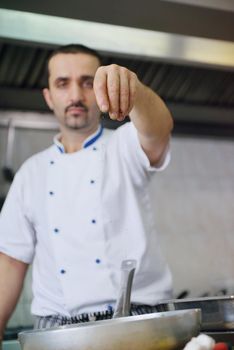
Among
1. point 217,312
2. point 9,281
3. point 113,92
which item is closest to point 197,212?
point 9,281

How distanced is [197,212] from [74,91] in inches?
50.5

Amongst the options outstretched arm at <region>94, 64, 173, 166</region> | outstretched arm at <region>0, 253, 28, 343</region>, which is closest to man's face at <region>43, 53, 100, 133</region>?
outstretched arm at <region>94, 64, 173, 166</region>

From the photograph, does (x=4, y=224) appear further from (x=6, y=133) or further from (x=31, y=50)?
(x=6, y=133)

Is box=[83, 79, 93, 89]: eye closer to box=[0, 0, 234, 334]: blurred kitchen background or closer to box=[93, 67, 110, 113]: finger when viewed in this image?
box=[0, 0, 234, 334]: blurred kitchen background

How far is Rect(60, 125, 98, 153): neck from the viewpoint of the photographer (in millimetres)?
1266

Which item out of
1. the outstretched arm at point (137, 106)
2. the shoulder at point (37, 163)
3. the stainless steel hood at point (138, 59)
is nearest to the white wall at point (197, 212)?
the stainless steel hood at point (138, 59)

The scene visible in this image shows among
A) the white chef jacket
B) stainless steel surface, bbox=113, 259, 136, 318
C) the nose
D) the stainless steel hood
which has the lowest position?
stainless steel surface, bbox=113, 259, 136, 318

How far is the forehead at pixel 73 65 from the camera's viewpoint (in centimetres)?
126

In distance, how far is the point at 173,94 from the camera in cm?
205

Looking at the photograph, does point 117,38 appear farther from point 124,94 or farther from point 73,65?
point 124,94

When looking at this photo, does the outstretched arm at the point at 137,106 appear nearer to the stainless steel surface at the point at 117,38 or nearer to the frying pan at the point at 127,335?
the frying pan at the point at 127,335

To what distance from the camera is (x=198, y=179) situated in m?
2.37

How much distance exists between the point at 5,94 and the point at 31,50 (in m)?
0.31

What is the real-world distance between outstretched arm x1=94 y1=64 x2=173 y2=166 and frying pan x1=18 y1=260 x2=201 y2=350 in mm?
279
